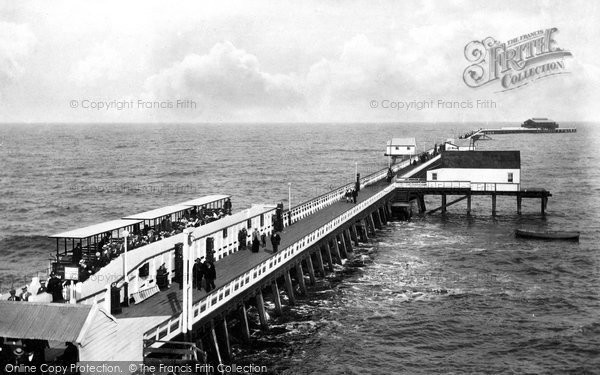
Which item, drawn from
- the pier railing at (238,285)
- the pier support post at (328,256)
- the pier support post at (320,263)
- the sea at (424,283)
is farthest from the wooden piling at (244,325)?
the pier support post at (328,256)

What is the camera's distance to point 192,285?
2642 cm

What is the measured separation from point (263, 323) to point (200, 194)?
54.1 m

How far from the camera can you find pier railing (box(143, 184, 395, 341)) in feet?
69.6

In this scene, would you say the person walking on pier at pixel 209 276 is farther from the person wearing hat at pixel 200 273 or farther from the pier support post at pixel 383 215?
the pier support post at pixel 383 215

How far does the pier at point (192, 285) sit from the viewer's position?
18.7 meters

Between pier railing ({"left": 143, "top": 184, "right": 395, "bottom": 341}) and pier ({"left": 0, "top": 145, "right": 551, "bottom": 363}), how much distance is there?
42 millimetres

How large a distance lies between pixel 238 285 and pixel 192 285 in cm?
200

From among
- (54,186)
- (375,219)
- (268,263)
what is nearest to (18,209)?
(54,186)

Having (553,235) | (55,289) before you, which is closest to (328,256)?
(553,235)

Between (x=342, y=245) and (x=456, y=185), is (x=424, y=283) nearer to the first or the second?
(x=342, y=245)

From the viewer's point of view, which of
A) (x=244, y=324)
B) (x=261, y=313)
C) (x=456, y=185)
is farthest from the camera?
(x=456, y=185)

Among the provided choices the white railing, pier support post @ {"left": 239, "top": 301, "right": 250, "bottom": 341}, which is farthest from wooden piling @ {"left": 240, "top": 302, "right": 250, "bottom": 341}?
the white railing

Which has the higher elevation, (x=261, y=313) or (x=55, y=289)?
(x=55, y=289)

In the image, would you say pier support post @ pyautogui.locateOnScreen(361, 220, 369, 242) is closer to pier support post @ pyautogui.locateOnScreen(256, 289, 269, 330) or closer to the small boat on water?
the small boat on water
